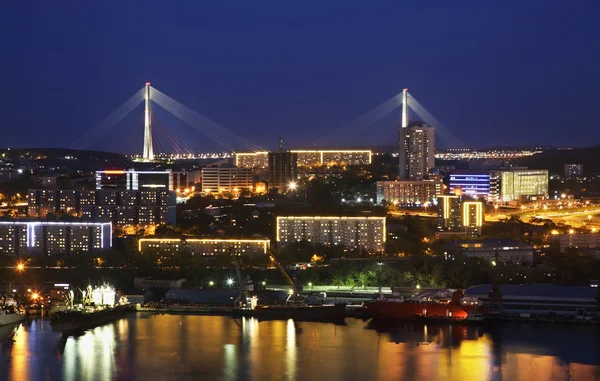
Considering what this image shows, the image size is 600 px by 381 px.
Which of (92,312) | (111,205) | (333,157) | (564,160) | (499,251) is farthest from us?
(564,160)

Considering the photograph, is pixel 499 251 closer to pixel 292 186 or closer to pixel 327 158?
pixel 292 186

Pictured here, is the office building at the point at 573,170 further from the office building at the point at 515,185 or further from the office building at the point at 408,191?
the office building at the point at 408,191

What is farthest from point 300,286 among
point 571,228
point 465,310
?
point 571,228

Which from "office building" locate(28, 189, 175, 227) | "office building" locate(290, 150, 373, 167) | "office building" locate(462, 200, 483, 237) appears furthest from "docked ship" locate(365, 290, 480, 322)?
"office building" locate(290, 150, 373, 167)

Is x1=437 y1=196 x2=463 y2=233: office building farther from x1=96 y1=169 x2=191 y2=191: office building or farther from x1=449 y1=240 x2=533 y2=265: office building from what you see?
x1=96 y1=169 x2=191 y2=191: office building

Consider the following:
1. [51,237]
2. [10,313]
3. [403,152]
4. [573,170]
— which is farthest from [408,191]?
[10,313]

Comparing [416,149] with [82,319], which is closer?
[82,319]
